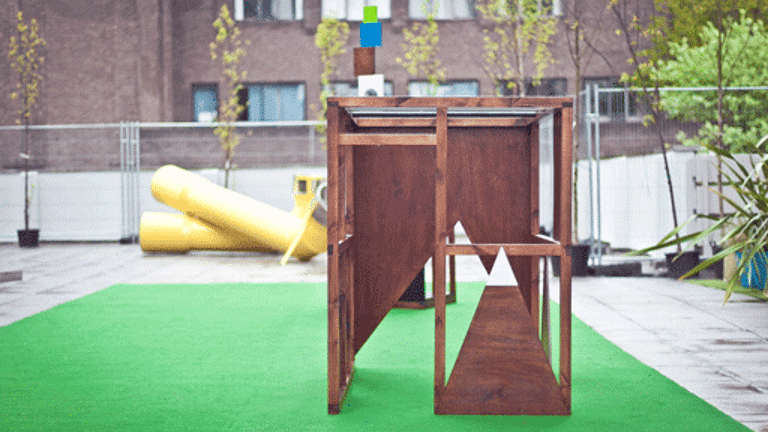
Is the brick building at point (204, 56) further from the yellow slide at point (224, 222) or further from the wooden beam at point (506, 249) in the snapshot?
the wooden beam at point (506, 249)

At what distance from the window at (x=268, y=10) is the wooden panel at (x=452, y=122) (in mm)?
18991

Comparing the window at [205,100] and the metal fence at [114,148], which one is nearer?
the metal fence at [114,148]

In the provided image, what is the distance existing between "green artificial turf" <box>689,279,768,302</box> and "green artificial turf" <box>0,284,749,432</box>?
7.81 ft

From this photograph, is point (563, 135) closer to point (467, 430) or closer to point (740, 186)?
point (467, 430)

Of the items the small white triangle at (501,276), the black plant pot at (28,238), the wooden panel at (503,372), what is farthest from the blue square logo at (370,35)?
the black plant pot at (28,238)

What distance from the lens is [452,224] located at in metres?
4.57

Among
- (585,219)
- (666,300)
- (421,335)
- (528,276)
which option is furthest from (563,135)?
(585,219)

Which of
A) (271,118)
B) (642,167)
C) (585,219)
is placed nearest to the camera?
(642,167)

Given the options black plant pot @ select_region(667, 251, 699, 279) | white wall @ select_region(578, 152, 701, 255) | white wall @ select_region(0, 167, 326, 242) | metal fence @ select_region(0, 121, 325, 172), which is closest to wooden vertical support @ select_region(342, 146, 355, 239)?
black plant pot @ select_region(667, 251, 699, 279)

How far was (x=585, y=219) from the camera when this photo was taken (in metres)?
13.0

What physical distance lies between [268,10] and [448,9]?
5654mm

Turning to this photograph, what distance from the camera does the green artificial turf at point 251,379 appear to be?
338cm

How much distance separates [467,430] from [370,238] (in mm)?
1464

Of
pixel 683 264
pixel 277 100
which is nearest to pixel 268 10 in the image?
pixel 277 100
